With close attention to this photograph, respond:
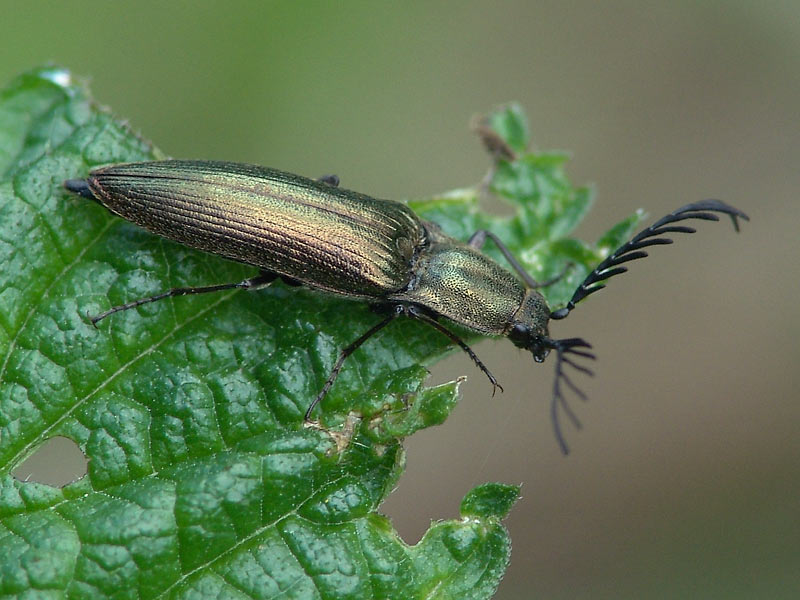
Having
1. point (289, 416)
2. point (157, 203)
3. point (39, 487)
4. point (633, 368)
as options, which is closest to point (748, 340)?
point (633, 368)

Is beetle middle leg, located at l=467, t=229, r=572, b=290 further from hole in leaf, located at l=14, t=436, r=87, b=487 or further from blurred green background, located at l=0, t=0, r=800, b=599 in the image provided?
hole in leaf, located at l=14, t=436, r=87, b=487

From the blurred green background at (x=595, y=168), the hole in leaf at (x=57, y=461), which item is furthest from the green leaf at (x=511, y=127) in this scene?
Result: the hole in leaf at (x=57, y=461)

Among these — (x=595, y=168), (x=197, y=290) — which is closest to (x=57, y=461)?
(x=197, y=290)

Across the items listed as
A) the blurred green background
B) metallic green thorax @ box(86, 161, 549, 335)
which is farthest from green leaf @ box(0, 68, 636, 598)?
the blurred green background

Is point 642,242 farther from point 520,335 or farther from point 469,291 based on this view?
point 469,291

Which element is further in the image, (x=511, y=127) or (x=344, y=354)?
(x=511, y=127)

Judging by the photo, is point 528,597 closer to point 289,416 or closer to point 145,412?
point 289,416

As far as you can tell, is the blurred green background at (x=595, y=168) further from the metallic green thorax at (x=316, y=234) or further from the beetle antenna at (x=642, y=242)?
the beetle antenna at (x=642, y=242)
